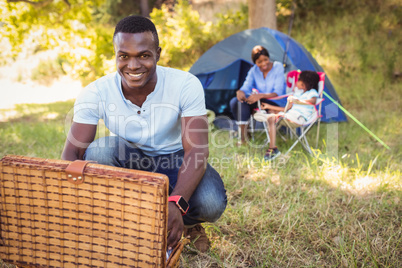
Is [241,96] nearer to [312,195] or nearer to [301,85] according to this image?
[301,85]

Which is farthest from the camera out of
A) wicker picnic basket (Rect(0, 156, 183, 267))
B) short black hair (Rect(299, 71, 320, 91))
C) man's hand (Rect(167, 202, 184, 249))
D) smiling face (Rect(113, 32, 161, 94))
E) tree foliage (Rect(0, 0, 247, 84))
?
tree foliage (Rect(0, 0, 247, 84))

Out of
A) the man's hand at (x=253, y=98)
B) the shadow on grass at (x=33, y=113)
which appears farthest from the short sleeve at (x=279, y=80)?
the shadow on grass at (x=33, y=113)

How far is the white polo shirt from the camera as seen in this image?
1.60 metres

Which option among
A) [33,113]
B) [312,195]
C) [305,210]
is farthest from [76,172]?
[33,113]

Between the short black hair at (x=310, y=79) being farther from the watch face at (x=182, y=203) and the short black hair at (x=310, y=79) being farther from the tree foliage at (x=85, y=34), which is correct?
the tree foliage at (x=85, y=34)

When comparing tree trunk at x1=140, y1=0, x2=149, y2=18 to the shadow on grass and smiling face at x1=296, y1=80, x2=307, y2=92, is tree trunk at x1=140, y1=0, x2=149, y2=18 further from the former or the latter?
smiling face at x1=296, y1=80, x2=307, y2=92

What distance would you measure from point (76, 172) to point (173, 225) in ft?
1.38

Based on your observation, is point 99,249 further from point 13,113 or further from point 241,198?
point 13,113

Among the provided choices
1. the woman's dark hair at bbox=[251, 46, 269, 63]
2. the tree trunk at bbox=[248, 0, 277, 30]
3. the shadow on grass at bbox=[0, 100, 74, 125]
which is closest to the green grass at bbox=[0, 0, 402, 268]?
the shadow on grass at bbox=[0, 100, 74, 125]

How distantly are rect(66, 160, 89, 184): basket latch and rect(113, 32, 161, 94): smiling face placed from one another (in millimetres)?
642

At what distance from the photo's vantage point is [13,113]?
19.0 ft

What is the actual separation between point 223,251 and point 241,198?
2.03ft

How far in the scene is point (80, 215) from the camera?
3.42ft

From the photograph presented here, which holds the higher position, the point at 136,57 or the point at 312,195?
the point at 136,57
